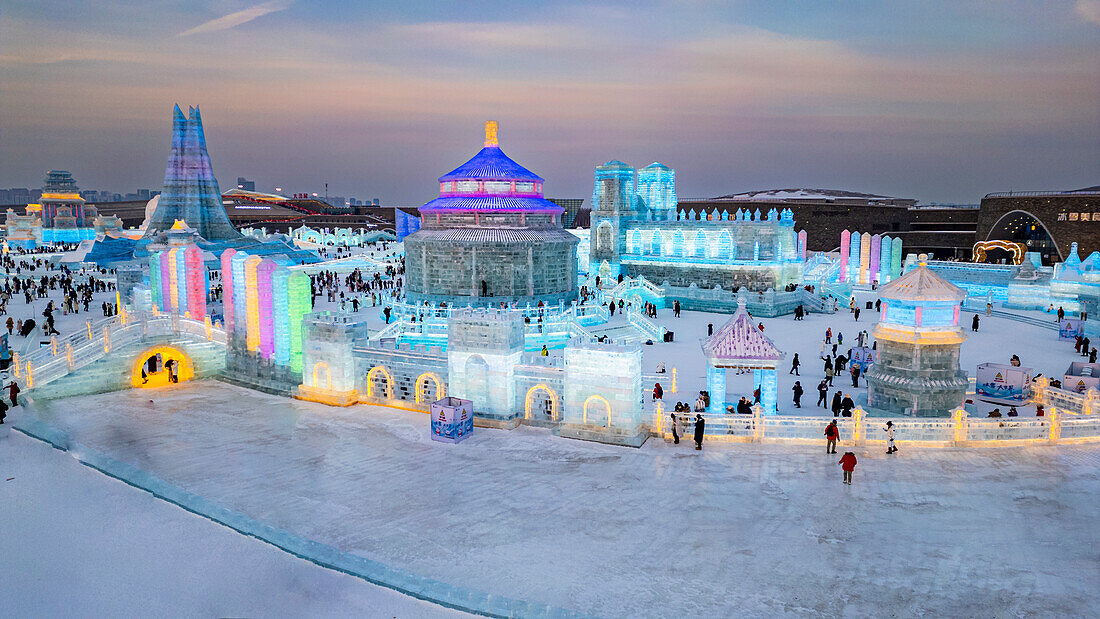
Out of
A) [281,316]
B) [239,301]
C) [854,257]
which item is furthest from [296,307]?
[854,257]

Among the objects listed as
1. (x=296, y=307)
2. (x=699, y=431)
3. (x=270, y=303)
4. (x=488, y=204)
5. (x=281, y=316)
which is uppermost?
(x=488, y=204)

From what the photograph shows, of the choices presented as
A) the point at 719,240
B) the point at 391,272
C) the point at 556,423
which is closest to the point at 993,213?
the point at 719,240

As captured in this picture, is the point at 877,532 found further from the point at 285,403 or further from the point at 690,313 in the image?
the point at 690,313

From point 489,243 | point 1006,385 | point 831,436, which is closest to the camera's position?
point 831,436

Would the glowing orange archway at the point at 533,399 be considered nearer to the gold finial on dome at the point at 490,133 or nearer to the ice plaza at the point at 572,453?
the ice plaza at the point at 572,453

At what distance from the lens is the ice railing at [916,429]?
49.5 ft

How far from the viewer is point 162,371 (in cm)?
2270

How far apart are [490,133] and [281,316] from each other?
1605 cm

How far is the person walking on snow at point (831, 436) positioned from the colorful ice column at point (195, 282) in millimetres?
19650

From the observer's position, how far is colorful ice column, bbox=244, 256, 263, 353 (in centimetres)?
2006

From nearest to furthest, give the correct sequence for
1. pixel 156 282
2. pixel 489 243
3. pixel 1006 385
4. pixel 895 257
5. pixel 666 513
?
1. pixel 666 513
2. pixel 1006 385
3. pixel 156 282
4. pixel 489 243
5. pixel 895 257

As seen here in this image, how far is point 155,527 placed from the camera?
11.5 meters

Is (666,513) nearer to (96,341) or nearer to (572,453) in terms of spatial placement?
(572,453)

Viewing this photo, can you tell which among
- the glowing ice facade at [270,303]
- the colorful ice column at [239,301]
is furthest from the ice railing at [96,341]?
the glowing ice facade at [270,303]
